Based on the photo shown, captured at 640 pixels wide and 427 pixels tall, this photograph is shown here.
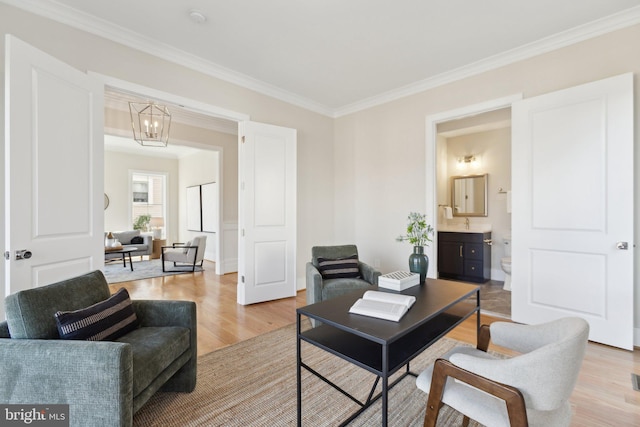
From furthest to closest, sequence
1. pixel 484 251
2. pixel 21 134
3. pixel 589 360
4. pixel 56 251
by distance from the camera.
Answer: pixel 484 251
pixel 589 360
pixel 56 251
pixel 21 134

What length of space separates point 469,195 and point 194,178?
251 inches

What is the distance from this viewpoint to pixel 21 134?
1857mm

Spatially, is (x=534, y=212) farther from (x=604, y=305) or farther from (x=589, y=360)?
(x=589, y=360)

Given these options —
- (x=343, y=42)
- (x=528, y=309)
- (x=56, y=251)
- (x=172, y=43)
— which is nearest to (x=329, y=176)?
(x=343, y=42)

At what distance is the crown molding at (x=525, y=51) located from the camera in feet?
8.00

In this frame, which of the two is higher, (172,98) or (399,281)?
(172,98)

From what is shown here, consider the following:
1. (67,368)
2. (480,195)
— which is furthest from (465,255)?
(67,368)

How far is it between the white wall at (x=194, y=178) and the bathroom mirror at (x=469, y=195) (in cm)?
500

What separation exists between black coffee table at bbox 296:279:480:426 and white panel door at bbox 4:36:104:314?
1.82m

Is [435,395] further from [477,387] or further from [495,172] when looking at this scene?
A: [495,172]

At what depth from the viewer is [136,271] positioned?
573 centimetres

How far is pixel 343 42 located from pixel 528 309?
314 centimetres

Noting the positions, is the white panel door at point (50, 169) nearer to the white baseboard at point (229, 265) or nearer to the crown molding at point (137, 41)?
the crown molding at point (137, 41)

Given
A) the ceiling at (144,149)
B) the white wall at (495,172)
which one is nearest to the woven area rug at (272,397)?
the white wall at (495,172)
